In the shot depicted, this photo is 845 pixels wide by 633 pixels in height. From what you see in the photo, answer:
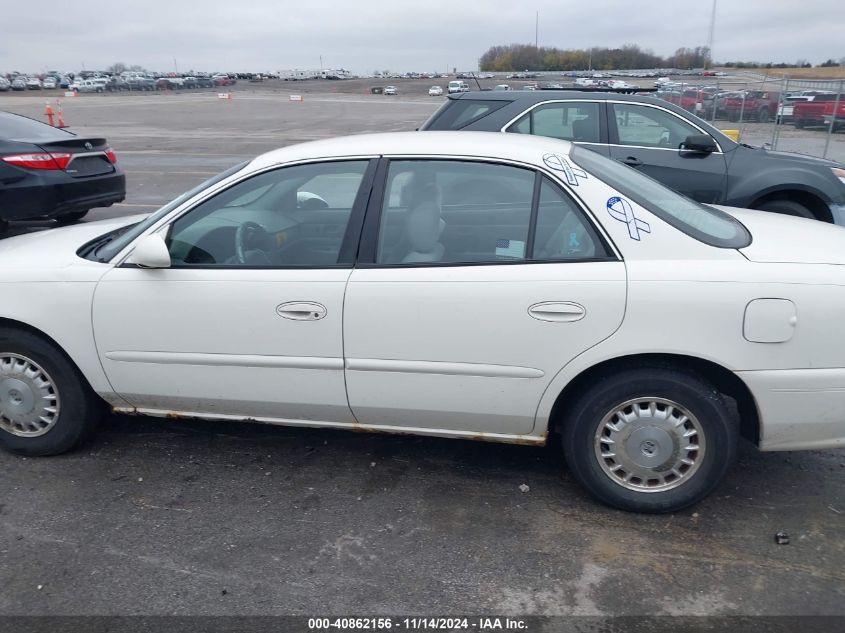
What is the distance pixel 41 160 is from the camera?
7.83 m

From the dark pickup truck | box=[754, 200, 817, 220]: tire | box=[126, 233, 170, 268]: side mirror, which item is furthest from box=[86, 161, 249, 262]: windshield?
the dark pickup truck

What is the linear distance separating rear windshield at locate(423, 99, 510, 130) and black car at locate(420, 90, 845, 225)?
0.03 feet

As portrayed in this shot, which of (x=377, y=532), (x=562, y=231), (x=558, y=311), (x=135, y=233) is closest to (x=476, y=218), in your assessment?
(x=562, y=231)

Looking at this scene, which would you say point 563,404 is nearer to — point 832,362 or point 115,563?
point 832,362

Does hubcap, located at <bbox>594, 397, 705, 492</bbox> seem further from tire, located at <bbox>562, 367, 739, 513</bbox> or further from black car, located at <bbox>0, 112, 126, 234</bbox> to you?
black car, located at <bbox>0, 112, 126, 234</bbox>

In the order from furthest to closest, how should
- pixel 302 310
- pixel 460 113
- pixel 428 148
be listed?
pixel 460 113 → pixel 428 148 → pixel 302 310

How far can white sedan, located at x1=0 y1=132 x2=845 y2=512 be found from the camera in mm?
3096

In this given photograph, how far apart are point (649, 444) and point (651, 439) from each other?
29mm

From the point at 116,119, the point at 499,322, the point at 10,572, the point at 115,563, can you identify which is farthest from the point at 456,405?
the point at 116,119

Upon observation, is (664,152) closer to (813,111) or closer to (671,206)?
(671,206)

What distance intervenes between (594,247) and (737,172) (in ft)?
13.8

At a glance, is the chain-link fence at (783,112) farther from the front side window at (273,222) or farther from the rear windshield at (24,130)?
the front side window at (273,222)

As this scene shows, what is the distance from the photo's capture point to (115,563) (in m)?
3.06

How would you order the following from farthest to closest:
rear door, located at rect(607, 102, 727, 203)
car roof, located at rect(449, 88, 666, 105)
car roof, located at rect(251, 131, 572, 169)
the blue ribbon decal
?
1. car roof, located at rect(449, 88, 666, 105)
2. rear door, located at rect(607, 102, 727, 203)
3. car roof, located at rect(251, 131, 572, 169)
4. the blue ribbon decal
